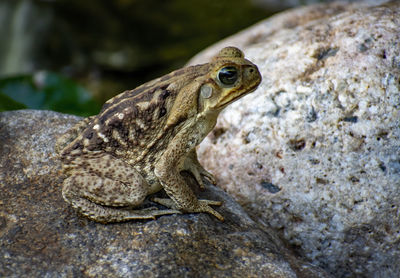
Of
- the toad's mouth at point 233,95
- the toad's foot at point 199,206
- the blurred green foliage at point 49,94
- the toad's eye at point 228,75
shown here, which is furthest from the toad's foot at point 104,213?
the blurred green foliage at point 49,94

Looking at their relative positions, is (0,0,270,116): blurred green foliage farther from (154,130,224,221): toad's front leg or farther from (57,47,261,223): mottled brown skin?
(154,130,224,221): toad's front leg

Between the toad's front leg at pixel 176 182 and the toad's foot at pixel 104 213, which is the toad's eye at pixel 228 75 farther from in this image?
the toad's foot at pixel 104 213

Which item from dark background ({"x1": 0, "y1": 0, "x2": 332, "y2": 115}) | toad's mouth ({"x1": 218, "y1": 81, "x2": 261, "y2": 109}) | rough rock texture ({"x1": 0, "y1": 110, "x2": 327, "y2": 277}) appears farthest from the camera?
dark background ({"x1": 0, "y1": 0, "x2": 332, "y2": 115})

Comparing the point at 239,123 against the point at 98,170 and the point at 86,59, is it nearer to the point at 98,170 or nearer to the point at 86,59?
the point at 98,170

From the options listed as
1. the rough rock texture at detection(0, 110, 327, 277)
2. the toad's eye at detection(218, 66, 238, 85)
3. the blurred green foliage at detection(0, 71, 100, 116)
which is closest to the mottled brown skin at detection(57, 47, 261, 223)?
the toad's eye at detection(218, 66, 238, 85)

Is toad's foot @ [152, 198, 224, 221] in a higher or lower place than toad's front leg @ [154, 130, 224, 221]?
lower

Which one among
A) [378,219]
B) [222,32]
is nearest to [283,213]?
[378,219]

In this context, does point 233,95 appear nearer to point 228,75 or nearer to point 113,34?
point 228,75

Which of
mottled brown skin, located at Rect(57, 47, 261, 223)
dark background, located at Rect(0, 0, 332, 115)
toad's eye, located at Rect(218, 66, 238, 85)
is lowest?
dark background, located at Rect(0, 0, 332, 115)
